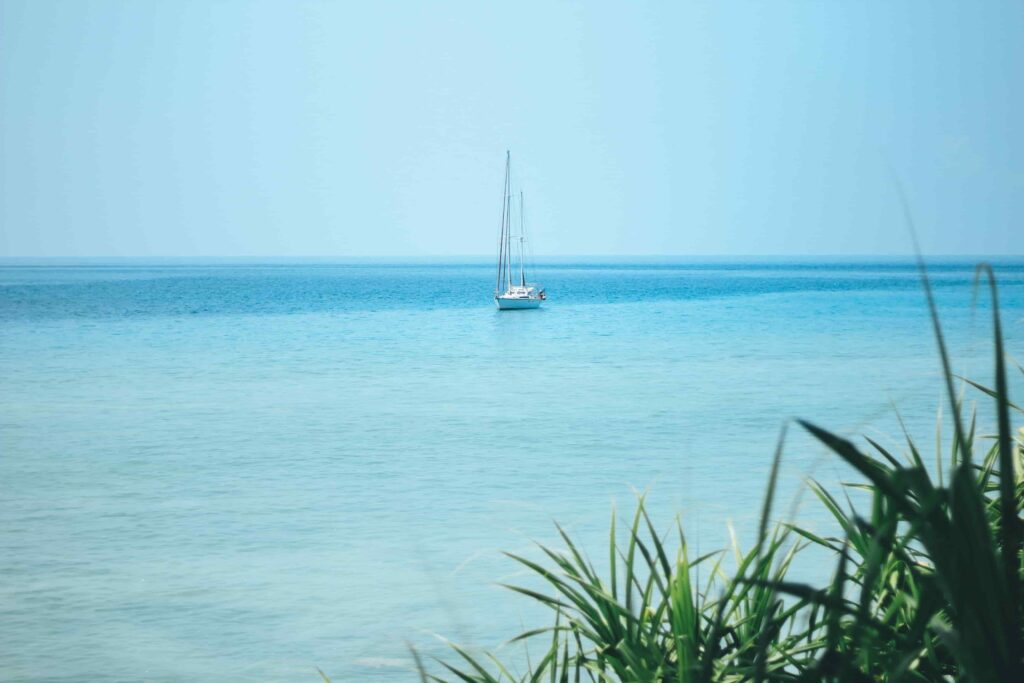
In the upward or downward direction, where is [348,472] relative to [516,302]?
downward

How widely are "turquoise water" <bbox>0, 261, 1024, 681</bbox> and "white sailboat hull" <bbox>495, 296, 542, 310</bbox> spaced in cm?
1341

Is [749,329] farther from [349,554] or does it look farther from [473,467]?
[349,554]

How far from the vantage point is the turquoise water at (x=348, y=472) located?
6.05 meters

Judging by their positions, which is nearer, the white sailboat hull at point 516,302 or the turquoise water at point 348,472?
the turquoise water at point 348,472

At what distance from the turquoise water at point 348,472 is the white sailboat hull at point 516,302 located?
13.4 metres

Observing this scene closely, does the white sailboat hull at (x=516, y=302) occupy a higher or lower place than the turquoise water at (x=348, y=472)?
higher

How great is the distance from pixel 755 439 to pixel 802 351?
1123cm

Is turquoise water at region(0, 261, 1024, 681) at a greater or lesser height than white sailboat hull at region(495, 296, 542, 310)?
lesser

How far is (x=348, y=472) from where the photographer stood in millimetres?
10195

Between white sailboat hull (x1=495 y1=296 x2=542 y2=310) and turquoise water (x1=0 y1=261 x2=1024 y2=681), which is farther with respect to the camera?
white sailboat hull (x1=495 y1=296 x2=542 y2=310)

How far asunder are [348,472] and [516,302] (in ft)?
94.3

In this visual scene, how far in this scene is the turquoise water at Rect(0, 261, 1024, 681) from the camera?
6.05 m

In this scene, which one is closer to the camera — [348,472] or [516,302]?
[348,472]

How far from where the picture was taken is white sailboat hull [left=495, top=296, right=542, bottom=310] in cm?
3875
